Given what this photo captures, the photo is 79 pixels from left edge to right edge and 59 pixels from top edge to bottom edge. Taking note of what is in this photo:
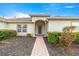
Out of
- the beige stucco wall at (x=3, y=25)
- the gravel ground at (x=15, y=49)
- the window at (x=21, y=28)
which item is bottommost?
the gravel ground at (x=15, y=49)

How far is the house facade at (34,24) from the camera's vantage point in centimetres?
1198

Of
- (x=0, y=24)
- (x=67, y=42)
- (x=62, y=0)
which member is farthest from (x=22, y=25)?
(x=62, y=0)

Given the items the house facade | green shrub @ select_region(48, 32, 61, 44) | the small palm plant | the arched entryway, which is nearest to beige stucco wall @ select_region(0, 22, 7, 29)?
the house facade

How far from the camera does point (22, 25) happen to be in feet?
50.2

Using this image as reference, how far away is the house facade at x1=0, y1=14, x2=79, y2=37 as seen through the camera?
39.3 feet

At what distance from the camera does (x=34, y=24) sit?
1555 cm

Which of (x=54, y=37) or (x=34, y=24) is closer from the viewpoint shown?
(x=54, y=37)

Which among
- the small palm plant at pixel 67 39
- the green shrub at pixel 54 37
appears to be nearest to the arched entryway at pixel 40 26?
the green shrub at pixel 54 37

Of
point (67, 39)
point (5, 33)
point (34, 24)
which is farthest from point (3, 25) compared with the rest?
point (67, 39)

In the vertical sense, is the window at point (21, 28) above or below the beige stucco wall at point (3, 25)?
below

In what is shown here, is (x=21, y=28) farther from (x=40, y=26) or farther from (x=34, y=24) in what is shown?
(x=40, y=26)

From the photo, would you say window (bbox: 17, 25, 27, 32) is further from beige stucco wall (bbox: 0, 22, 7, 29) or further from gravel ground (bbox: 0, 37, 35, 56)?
gravel ground (bbox: 0, 37, 35, 56)

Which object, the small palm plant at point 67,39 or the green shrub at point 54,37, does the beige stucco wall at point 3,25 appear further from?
the small palm plant at point 67,39

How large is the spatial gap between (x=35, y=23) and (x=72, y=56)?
33.2 feet
